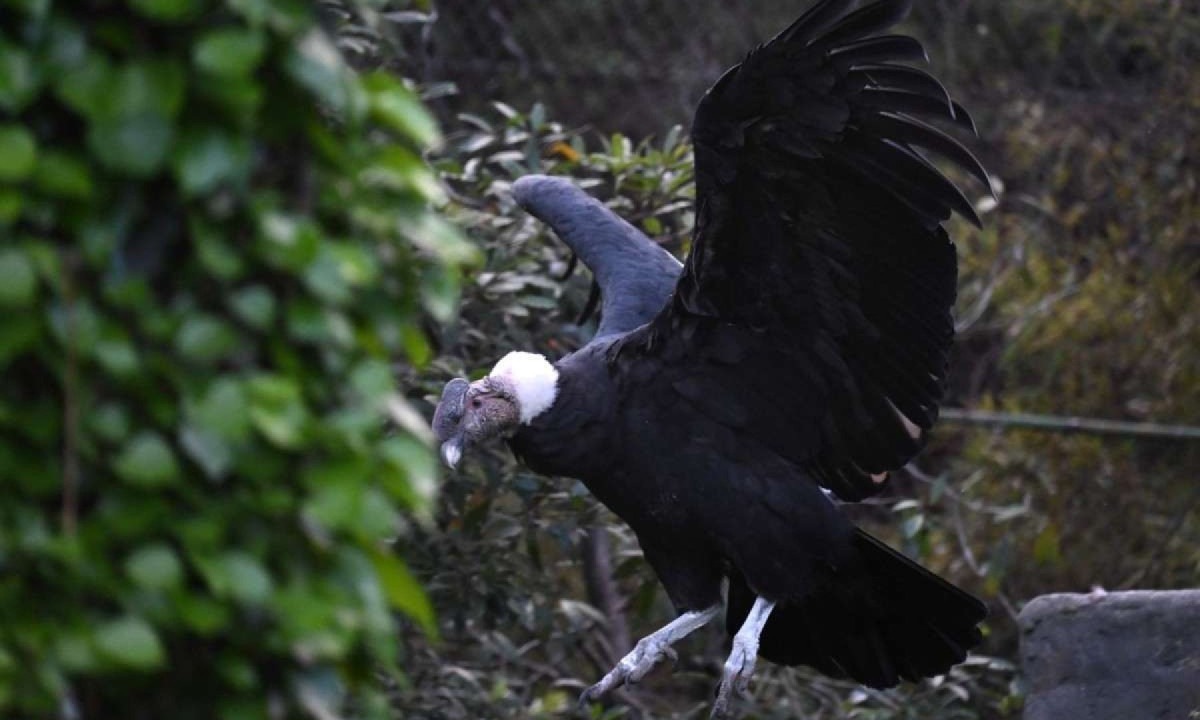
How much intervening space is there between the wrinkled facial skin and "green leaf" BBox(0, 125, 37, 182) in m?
2.29

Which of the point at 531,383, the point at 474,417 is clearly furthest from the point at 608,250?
the point at 474,417

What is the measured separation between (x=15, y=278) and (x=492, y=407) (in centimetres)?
232

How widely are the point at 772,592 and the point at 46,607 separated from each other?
251 centimetres

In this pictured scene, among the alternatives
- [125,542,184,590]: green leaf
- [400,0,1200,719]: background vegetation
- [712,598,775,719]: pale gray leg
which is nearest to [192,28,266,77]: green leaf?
[125,542,184,590]: green leaf

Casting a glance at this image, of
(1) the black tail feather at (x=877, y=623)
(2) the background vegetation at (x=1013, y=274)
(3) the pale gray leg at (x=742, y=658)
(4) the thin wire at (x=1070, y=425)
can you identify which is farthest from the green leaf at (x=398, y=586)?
(4) the thin wire at (x=1070, y=425)

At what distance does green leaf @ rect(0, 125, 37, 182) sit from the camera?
1550 millimetres

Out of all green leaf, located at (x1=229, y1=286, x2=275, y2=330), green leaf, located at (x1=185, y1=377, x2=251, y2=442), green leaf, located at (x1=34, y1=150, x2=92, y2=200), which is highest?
green leaf, located at (x1=34, y1=150, x2=92, y2=200)

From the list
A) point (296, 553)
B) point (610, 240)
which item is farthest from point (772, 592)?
point (296, 553)

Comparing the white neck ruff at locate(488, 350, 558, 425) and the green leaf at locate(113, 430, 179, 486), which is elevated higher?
the green leaf at locate(113, 430, 179, 486)

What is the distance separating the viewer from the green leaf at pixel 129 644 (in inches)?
61.6

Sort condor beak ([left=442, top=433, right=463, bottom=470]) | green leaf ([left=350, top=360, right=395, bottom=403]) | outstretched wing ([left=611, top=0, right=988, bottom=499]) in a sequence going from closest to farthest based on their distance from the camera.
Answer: green leaf ([left=350, top=360, right=395, bottom=403]) < outstretched wing ([left=611, top=0, right=988, bottom=499]) < condor beak ([left=442, top=433, right=463, bottom=470])

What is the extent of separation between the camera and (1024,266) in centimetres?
627

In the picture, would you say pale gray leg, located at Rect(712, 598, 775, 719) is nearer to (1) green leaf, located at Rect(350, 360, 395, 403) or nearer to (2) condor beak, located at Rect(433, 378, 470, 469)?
(2) condor beak, located at Rect(433, 378, 470, 469)

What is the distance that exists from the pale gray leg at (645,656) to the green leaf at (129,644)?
2.37 meters
